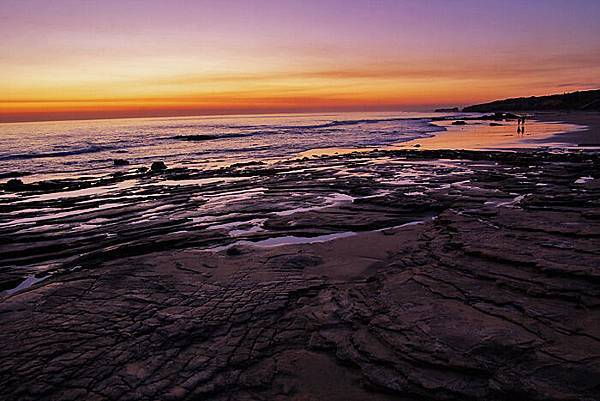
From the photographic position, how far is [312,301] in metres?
5.23

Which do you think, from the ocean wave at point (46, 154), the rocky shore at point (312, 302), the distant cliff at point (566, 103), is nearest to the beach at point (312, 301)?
the rocky shore at point (312, 302)

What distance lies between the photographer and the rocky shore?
3664mm

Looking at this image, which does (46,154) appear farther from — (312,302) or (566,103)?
(566,103)

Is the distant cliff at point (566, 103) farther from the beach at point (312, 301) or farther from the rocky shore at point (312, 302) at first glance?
the rocky shore at point (312, 302)

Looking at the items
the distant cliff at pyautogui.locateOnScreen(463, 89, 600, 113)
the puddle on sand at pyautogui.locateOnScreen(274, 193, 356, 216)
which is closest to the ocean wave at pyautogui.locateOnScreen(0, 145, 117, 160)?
the puddle on sand at pyautogui.locateOnScreen(274, 193, 356, 216)

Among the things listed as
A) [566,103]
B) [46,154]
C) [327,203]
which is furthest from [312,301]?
[566,103]

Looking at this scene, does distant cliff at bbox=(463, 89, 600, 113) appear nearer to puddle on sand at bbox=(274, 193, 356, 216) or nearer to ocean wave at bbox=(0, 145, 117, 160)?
ocean wave at bbox=(0, 145, 117, 160)

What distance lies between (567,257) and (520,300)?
1.51 metres

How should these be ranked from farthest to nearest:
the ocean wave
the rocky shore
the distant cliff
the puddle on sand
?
the distant cliff, the ocean wave, the puddle on sand, the rocky shore

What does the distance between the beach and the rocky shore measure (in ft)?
0.07

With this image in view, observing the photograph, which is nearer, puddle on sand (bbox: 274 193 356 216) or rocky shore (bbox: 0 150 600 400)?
rocky shore (bbox: 0 150 600 400)

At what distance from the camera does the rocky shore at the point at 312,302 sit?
366 cm

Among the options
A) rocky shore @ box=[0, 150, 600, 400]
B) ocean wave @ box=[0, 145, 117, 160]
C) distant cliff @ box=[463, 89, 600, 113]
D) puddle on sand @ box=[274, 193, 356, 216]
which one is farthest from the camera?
distant cliff @ box=[463, 89, 600, 113]

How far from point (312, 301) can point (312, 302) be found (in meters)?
0.03
